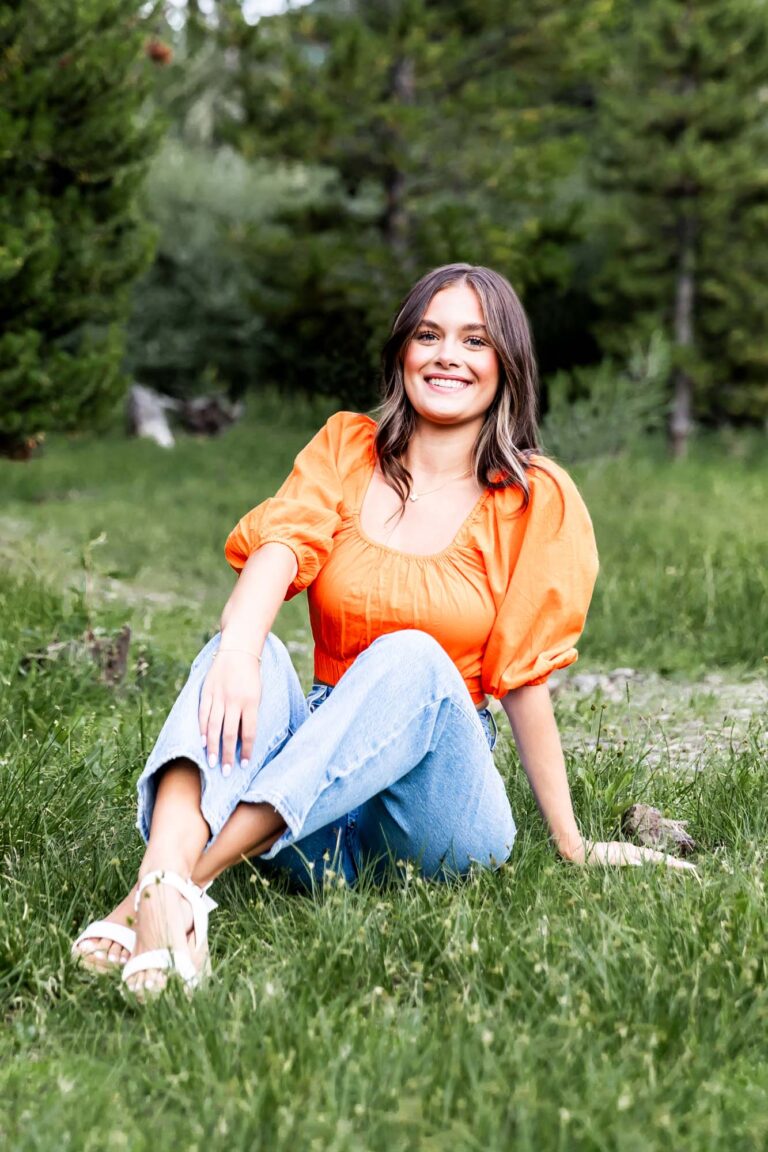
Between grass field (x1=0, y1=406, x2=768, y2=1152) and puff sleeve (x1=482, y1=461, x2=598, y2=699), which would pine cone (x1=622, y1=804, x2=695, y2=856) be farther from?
puff sleeve (x1=482, y1=461, x2=598, y2=699)

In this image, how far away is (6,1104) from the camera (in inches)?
69.9

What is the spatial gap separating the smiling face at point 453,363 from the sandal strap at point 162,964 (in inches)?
48.2

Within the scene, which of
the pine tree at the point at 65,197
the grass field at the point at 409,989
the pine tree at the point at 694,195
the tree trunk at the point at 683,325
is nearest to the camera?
the grass field at the point at 409,989

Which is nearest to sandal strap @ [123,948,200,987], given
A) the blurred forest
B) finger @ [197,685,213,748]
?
finger @ [197,685,213,748]

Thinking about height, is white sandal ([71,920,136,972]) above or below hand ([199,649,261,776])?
below

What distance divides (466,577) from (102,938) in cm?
99

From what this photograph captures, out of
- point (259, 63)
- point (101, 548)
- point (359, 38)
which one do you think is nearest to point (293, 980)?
point (101, 548)

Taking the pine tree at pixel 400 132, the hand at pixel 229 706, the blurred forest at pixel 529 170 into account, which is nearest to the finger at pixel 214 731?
the hand at pixel 229 706

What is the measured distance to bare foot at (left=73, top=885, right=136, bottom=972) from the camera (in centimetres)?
213

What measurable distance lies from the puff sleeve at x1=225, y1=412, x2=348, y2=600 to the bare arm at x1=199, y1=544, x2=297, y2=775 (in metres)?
0.03

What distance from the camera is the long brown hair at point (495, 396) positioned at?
269 cm

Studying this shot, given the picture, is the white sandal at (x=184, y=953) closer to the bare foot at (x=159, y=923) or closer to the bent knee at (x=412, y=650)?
the bare foot at (x=159, y=923)

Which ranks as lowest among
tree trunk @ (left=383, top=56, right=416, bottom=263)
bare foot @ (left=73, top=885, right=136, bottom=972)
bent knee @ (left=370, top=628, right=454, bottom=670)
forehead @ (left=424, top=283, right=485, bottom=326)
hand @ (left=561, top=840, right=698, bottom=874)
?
hand @ (left=561, top=840, right=698, bottom=874)

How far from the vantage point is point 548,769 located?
2.53 meters
